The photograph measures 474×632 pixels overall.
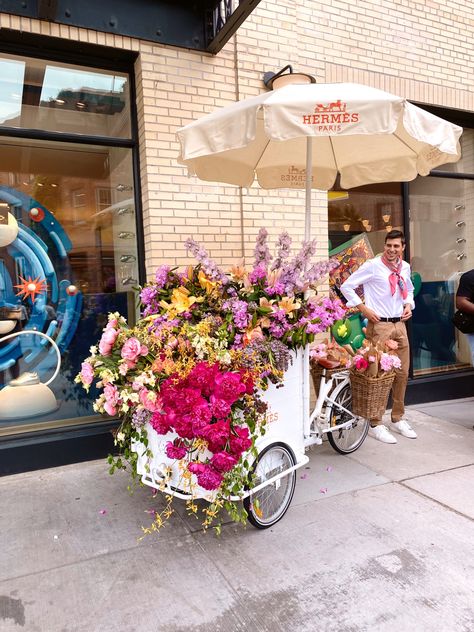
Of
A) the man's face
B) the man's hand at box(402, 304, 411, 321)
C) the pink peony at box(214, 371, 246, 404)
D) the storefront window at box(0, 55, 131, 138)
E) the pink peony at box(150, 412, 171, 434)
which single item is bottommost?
the pink peony at box(150, 412, 171, 434)

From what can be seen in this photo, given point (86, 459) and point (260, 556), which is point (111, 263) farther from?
point (260, 556)

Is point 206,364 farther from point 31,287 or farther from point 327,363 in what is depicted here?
point 31,287

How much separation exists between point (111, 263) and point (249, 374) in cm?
263

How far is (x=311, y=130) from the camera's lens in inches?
119

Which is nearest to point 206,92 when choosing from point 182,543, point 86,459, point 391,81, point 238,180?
point 238,180

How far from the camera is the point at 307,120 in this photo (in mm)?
3039

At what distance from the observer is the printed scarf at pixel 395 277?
4949mm

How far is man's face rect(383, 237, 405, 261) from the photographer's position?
190 inches

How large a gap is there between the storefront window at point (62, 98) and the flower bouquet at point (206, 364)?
2.19m

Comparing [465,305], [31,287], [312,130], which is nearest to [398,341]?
[465,305]

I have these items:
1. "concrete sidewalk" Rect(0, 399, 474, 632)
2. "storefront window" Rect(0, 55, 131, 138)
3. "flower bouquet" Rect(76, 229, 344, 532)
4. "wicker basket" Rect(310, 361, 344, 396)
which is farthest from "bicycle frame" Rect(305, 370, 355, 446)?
"storefront window" Rect(0, 55, 131, 138)

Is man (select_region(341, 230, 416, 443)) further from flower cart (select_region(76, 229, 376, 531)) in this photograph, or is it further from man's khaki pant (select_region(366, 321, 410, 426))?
flower cart (select_region(76, 229, 376, 531))

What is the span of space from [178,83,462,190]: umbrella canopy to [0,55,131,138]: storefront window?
4.15 ft

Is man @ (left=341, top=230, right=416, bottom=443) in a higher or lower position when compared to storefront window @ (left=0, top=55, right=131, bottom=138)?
lower
